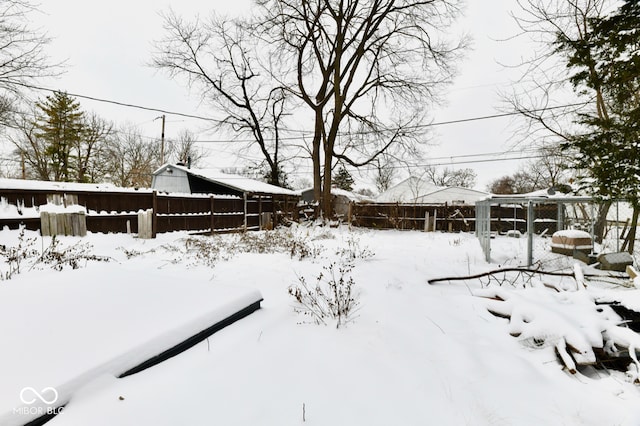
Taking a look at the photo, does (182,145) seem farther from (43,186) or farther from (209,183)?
(43,186)

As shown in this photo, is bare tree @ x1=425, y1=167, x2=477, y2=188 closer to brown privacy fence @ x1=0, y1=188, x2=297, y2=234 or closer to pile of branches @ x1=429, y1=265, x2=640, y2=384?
brown privacy fence @ x1=0, y1=188, x2=297, y2=234

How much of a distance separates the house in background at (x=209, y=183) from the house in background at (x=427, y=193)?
1464 centimetres

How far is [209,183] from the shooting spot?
18109mm

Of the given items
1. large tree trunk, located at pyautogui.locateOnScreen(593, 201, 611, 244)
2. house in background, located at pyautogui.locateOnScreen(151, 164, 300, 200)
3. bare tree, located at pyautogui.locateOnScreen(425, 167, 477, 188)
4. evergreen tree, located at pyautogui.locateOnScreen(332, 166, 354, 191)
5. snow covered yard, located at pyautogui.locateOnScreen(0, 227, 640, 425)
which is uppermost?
bare tree, located at pyautogui.locateOnScreen(425, 167, 477, 188)

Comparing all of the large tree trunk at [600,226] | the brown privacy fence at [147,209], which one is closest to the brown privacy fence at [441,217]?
the large tree trunk at [600,226]

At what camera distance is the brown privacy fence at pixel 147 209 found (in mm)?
7555

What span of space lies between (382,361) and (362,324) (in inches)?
26.4

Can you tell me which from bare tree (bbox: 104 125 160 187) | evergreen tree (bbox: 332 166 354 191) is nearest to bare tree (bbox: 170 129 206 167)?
bare tree (bbox: 104 125 160 187)

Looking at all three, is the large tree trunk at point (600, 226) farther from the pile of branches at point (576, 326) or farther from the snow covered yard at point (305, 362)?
the snow covered yard at point (305, 362)

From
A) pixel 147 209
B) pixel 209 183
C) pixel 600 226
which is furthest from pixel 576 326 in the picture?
pixel 209 183

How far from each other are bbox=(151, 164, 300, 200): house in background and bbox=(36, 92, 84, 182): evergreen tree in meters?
10.0

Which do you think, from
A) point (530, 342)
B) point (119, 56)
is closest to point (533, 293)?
point (530, 342)

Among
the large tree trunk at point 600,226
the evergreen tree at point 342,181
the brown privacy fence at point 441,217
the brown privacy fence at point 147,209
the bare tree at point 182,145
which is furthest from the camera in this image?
the evergreen tree at point 342,181

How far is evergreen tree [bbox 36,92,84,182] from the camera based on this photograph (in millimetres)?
23031
